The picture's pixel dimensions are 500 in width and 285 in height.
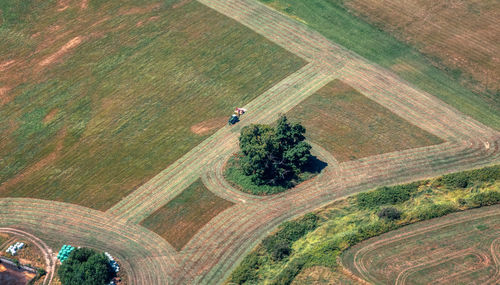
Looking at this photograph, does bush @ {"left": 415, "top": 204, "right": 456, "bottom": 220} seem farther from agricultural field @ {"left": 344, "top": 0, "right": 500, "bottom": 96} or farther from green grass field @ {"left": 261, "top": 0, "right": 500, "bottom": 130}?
agricultural field @ {"left": 344, "top": 0, "right": 500, "bottom": 96}

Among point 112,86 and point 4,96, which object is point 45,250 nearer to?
point 112,86

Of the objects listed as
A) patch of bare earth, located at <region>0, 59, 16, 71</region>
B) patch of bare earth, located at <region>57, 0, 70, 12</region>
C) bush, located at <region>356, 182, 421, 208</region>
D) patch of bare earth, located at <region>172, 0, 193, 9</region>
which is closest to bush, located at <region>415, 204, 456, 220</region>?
bush, located at <region>356, 182, 421, 208</region>

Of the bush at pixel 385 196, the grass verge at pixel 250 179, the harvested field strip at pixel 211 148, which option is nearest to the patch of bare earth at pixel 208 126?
the harvested field strip at pixel 211 148

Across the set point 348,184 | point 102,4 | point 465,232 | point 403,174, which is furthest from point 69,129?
point 465,232

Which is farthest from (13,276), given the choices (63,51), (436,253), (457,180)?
(457,180)

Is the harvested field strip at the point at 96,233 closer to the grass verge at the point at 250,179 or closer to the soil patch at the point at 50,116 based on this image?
the grass verge at the point at 250,179

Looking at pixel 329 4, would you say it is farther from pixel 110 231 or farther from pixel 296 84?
pixel 110 231
